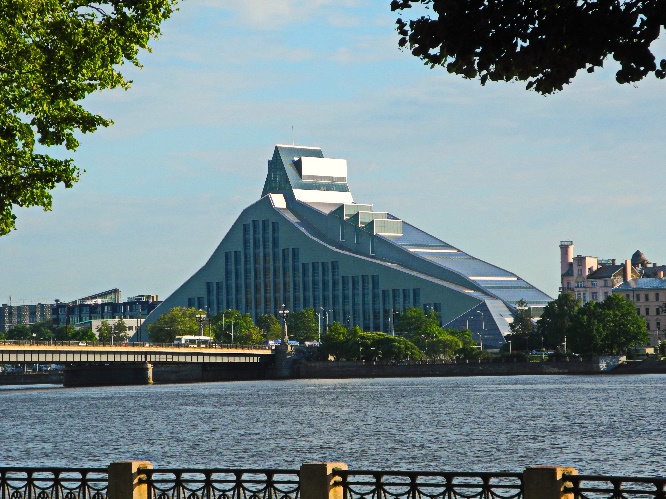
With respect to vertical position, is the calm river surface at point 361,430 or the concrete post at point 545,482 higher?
the concrete post at point 545,482

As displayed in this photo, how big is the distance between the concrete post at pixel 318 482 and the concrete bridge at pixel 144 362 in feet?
391

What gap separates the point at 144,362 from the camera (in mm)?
161625

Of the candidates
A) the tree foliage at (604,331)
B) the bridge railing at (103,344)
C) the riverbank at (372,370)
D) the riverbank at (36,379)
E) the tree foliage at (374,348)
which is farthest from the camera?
the riverbank at (36,379)

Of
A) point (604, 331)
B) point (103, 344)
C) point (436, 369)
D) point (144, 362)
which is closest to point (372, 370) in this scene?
point (436, 369)

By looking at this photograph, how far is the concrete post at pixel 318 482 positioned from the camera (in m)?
20.7

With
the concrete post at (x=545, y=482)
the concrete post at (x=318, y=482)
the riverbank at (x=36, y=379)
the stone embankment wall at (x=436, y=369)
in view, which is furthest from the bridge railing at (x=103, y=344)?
the concrete post at (x=545, y=482)

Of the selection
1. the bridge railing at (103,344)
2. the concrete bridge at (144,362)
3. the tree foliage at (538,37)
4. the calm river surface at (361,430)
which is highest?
the tree foliage at (538,37)

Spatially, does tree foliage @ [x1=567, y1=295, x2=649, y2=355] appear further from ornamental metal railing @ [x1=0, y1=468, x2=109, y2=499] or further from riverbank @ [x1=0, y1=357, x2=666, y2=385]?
ornamental metal railing @ [x1=0, y1=468, x2=109, y2=499]

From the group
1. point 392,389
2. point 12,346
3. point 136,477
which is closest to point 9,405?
point 12,346

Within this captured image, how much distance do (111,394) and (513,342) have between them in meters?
77.2

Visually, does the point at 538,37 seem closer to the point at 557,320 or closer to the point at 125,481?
the point at 125,481

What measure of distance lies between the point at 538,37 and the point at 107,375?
162 metres

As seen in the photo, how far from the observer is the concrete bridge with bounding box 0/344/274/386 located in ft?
462

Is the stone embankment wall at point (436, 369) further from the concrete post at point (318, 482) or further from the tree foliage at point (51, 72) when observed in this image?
the concrete post at point (318, 482)
